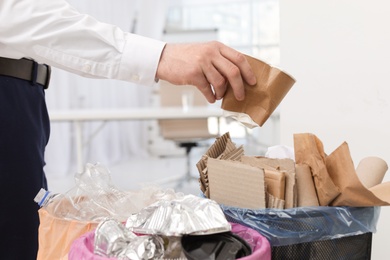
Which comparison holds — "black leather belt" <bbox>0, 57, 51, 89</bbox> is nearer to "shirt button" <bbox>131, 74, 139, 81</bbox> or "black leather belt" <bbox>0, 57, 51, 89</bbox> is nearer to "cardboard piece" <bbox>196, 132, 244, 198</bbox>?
"shirt button" <bbox>131, 74, 139, 81</bbox>

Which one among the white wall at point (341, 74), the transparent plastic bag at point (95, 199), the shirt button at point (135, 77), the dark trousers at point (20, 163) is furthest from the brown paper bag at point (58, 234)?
the white wall at point (341, 74)

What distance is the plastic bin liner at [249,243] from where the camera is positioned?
1.72 ft

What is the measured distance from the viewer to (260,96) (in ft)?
2.29

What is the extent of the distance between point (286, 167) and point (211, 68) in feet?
0.66

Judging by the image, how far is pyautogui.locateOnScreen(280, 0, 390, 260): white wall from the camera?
104cm

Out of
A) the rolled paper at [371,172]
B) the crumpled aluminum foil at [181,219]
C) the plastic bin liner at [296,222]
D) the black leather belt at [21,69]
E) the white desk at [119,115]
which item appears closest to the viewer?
the crumpled aluminum foil at [181,219]

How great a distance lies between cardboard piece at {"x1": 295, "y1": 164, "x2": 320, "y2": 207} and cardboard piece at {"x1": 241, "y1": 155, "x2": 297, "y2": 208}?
1cm

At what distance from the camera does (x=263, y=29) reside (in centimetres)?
568

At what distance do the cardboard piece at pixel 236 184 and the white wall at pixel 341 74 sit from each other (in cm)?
53

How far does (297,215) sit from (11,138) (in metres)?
0.72

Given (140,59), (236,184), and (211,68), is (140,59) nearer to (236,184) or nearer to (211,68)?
(211,68)

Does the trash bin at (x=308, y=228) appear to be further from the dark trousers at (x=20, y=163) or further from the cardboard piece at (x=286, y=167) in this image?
the dark trousers at (x=20, y=163)

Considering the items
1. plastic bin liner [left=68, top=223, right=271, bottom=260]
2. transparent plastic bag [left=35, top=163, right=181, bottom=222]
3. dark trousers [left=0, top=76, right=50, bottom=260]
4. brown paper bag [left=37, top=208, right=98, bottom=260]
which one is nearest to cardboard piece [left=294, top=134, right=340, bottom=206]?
plastic bin liner [left=68, top=223, right=271, bottom=260]

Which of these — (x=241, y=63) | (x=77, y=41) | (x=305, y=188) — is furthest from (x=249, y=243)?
(x=77, y=41)
